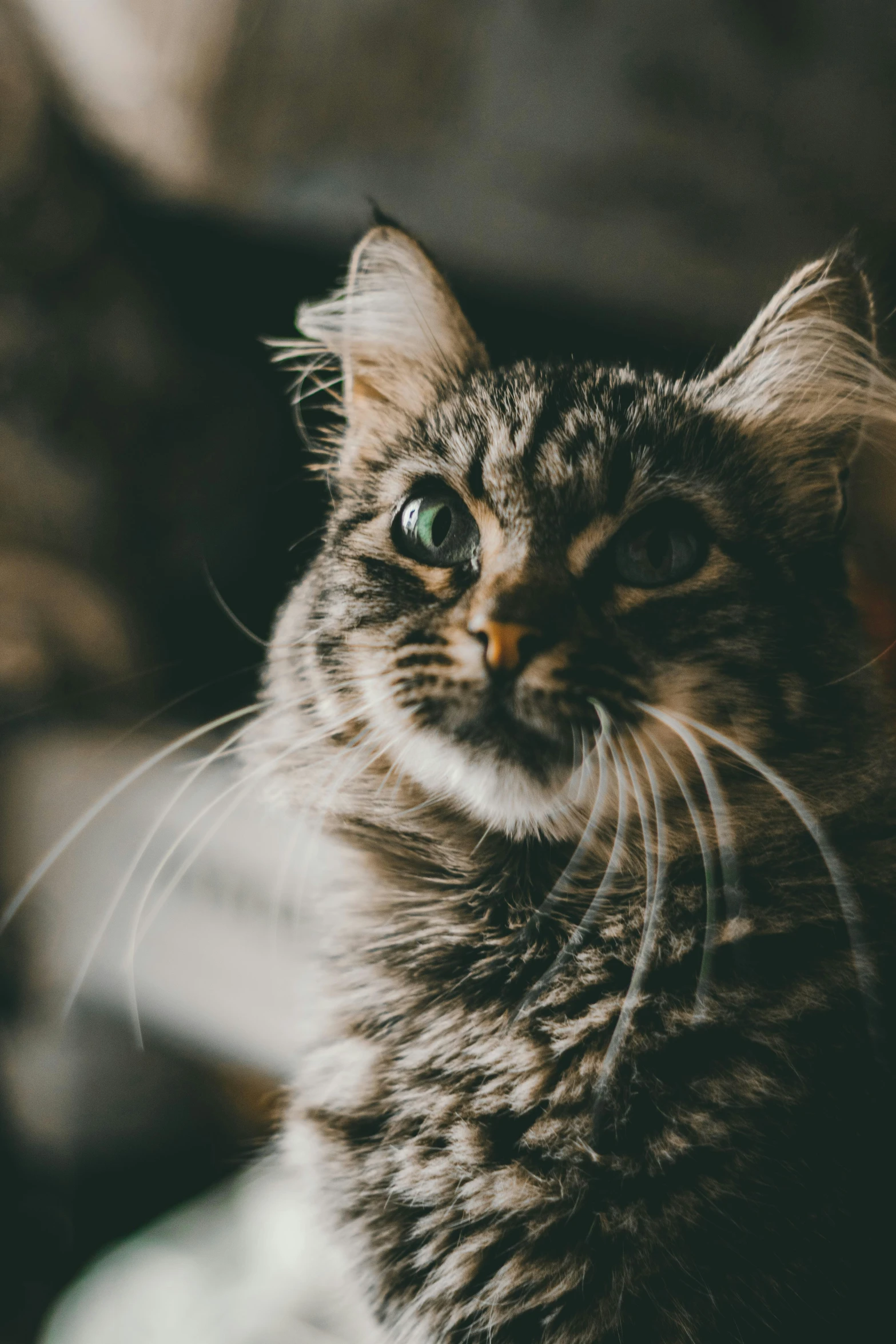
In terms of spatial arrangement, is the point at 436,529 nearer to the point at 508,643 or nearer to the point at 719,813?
the point at 508,643

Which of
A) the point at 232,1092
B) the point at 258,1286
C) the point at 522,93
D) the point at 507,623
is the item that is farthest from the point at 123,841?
the point at 522,93

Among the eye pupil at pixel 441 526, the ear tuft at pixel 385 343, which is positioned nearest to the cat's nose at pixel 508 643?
the eye pupil at pixel 441 526

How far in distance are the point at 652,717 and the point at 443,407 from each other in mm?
303

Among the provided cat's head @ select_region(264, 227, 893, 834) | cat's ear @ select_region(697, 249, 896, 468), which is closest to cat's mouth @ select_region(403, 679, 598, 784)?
cat's head @ select_region(264, 227, 893, 834)

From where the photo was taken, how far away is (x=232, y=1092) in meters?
0.96

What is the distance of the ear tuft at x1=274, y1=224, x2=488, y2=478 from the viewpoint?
0.55 metres

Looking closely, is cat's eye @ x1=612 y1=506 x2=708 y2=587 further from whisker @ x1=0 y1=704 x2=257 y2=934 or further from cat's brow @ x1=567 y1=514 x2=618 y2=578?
whisker @ x1=0 y1=704 x2=257 y2=934

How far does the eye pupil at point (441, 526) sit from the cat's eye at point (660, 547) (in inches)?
4.7

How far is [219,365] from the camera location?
798 mm

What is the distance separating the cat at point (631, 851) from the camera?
0.39 meters

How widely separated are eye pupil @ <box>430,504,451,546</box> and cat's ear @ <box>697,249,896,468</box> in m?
0.18

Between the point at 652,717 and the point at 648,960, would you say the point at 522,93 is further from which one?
the point at 648,960

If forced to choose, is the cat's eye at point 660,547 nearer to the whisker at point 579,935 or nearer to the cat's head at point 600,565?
the cat's head at point 600,565

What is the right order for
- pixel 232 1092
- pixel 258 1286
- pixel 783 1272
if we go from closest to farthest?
pixel 783 1272 < pixel 258 1286 < pixel 232 1092
